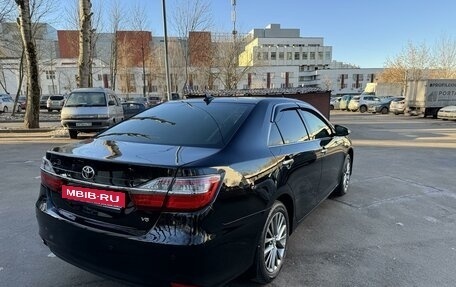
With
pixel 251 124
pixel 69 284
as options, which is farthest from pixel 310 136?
pixel 69 284

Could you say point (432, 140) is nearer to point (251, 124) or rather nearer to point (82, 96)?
point (251, 124)

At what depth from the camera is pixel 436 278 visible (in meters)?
3.15

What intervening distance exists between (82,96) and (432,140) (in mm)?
13388

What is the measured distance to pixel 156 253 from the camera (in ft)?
7.27

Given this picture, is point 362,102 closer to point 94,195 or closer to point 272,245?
point 272,245

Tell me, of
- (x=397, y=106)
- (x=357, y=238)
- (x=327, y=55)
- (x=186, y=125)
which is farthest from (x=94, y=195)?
(x=327, y=55)

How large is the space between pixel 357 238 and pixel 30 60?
1433cm

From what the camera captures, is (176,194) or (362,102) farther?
(362,102)

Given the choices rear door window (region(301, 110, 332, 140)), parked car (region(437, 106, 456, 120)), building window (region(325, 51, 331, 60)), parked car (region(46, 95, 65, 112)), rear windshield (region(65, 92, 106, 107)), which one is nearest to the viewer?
rear door window (region(301, 110, 332, 140))

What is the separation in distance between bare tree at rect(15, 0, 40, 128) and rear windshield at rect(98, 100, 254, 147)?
41.2 feet

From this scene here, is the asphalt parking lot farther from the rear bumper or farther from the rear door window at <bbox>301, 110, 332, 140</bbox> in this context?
the rear door window at <bbox>301, 110, 332, 140</bbox>

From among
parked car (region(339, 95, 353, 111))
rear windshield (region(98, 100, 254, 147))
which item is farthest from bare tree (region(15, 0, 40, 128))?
parked car (region(339, 95, 353, 111))

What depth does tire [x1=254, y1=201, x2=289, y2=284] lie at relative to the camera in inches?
111

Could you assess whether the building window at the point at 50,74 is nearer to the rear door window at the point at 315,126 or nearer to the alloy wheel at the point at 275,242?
the rear door window at the point at 315,126
